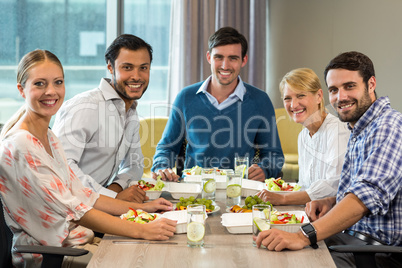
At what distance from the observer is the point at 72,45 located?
18.4 feet

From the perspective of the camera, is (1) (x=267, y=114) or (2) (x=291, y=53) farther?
(2) (x=291, y=53)

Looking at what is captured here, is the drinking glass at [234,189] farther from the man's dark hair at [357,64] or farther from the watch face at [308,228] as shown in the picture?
the man's dark hair at [357,64]

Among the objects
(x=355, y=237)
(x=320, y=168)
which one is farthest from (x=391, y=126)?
(x=320, y=168)

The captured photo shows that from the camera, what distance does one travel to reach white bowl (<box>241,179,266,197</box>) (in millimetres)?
2393

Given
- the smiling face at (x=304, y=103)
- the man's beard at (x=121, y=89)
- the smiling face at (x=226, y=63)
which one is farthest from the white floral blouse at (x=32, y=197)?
the smiling face at (x=226, y=63)

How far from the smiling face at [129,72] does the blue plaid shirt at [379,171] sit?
4.27ft

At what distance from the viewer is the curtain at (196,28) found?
538 centimetres

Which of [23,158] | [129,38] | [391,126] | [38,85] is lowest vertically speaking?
[23,158]

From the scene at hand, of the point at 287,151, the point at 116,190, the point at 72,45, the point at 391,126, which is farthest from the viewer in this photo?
the point at 72,45

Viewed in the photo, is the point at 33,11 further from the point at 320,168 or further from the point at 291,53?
the point at 320,168

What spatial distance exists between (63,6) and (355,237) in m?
4.59

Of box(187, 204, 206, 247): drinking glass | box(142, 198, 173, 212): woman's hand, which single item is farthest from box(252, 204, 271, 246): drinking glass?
box(142, 198, 173, 212): woman's hand

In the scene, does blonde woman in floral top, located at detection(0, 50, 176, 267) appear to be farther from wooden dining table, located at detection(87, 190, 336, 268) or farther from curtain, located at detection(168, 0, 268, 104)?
curtain, located at detection(168, 0, 268, 104)

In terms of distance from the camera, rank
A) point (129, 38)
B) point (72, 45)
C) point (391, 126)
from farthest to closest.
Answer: point (72, 45), point (129, 38), point (391, 126)
